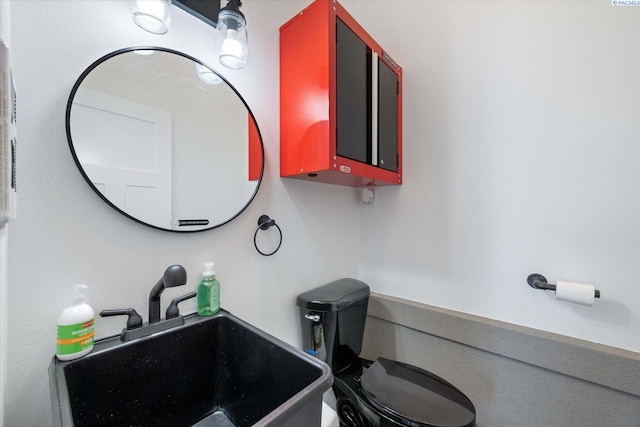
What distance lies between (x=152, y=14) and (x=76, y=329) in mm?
875

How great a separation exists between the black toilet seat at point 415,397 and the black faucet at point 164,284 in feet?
2.75

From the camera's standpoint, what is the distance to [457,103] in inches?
50.5

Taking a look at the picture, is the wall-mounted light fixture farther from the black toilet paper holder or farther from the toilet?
the black toilet paper holder

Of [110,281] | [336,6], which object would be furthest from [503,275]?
[110,281]

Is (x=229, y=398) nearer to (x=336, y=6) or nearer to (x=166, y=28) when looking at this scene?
(x=166, y=28)

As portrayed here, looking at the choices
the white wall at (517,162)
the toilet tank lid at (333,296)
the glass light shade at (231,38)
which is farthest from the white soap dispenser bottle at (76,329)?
the white wall at (517,162)

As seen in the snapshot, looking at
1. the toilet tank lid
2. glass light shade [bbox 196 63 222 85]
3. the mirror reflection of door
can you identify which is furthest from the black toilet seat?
glass light shade [bbox 196 63 222 85]

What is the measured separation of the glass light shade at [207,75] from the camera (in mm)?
896

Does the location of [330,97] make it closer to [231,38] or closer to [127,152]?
[231,38]

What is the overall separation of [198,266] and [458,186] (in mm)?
1265

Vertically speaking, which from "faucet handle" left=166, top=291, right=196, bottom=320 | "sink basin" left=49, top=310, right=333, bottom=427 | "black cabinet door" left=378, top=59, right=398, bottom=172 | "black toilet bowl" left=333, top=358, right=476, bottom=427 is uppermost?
"black cabinet door" left=378, top=59, right=398, bottom=172

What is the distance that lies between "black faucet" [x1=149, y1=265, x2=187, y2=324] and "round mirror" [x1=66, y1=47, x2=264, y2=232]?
0.20m

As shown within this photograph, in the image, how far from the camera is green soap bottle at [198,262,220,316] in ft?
2.80

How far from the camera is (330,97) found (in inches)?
36.8
